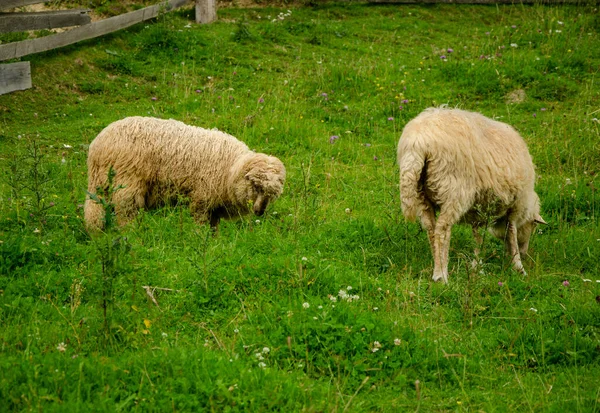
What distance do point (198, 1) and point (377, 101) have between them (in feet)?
14.5

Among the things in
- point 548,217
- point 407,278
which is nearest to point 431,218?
point 407,278

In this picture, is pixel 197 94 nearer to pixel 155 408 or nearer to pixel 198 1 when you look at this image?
pixel 198 1

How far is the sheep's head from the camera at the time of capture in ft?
23.4

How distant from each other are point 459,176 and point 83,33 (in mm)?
7185

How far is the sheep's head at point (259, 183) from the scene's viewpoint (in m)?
7.14

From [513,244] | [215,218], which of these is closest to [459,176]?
[513,244]

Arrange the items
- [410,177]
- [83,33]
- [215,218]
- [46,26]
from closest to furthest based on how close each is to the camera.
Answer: [410,177], [215,218], [46,26], [83,33]

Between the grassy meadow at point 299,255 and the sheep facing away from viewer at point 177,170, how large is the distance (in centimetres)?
24

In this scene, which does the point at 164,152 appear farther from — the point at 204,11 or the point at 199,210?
the point at 204,11

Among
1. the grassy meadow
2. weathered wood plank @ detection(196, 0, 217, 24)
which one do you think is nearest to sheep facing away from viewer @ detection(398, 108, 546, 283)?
the grassy meadow

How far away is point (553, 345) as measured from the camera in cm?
494

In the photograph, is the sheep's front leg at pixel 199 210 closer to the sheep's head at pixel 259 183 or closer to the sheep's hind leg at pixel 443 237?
the sheep's head at pixel 259 183

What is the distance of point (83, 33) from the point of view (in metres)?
11.0

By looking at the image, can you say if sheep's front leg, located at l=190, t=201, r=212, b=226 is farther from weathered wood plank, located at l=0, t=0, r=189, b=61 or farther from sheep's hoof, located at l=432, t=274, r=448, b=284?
weathered wood plank, located at l=0, t=0, r=189, b=61
